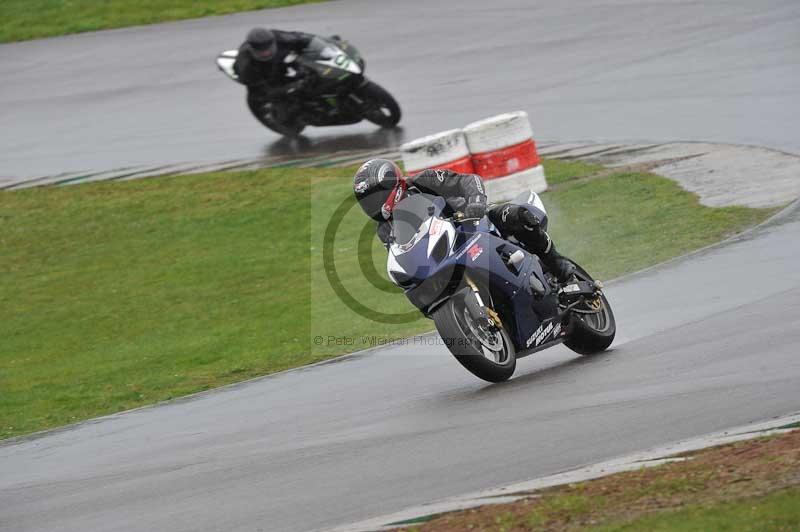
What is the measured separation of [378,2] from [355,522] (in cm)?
2289

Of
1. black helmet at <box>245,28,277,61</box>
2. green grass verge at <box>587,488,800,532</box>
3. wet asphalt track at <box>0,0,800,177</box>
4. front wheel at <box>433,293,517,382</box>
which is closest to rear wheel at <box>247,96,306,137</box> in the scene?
wet asphalt track at <box>0,0,800,177</box>

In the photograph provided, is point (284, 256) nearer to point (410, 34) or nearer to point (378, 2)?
point (410, 34)

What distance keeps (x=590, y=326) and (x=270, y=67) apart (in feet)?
37.7

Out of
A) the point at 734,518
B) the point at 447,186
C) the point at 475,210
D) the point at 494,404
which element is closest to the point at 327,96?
the point at 447,186

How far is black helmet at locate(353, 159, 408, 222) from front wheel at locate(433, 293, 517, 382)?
829 mm

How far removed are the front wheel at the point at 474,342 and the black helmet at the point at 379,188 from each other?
0.83 metres

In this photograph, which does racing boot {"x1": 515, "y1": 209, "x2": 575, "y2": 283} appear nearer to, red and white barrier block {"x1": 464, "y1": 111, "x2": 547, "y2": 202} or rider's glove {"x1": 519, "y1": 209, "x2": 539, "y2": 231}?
rider's glove {"x1": 519, "y1": 209, "x2": 539, "y2": 231}

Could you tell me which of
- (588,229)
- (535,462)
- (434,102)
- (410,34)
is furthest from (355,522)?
(410,34)

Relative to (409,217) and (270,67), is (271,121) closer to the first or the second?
(270,67)

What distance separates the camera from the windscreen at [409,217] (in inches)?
332

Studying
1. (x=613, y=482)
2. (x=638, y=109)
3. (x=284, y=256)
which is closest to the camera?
(x=613, y=482)

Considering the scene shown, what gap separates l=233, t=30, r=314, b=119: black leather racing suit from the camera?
1953 cm

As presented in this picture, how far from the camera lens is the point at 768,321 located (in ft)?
29.0

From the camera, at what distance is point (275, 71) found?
64.8ft
